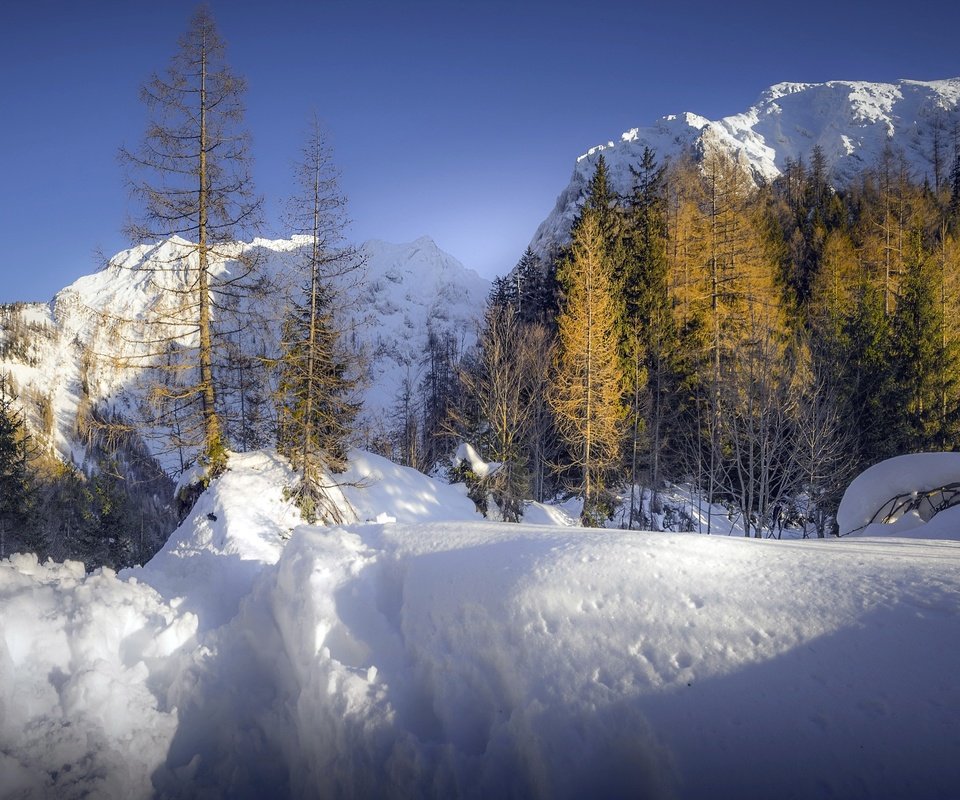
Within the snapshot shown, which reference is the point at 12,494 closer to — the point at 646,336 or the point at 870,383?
the point at 646,336

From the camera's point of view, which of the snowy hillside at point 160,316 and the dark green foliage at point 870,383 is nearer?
the snowy hillside at point 160,316

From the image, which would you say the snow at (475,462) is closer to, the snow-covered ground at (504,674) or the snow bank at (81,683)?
the snow-covered ground at (504,674)

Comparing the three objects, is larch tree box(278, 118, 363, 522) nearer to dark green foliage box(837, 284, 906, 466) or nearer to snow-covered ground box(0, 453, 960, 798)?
snow-covered ground box(0, 453, 960, 798)

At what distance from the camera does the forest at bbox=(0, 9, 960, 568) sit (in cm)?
948

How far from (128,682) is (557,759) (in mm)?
2900

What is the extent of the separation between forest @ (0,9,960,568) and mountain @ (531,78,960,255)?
41.3 metres

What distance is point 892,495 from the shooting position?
616 centimetres

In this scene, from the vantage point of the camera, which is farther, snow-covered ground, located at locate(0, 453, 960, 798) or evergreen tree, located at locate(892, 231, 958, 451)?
evergreen tree, located at locate(892, 231, 958, 451)

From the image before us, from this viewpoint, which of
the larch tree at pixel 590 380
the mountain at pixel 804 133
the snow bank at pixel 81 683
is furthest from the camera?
the mountain at pixel 804 133

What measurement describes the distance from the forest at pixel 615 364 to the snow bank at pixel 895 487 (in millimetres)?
5075

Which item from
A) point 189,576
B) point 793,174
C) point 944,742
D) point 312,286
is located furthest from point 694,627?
point 793,174

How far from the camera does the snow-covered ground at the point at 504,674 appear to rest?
1669mm

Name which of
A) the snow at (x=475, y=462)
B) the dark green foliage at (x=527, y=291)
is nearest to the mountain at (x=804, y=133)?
Result: the dark green foliage at (x=527, y=291)

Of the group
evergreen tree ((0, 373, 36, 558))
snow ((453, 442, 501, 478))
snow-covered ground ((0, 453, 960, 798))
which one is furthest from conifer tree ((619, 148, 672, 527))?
evergreen tree ((0, 373, 36, 558))
